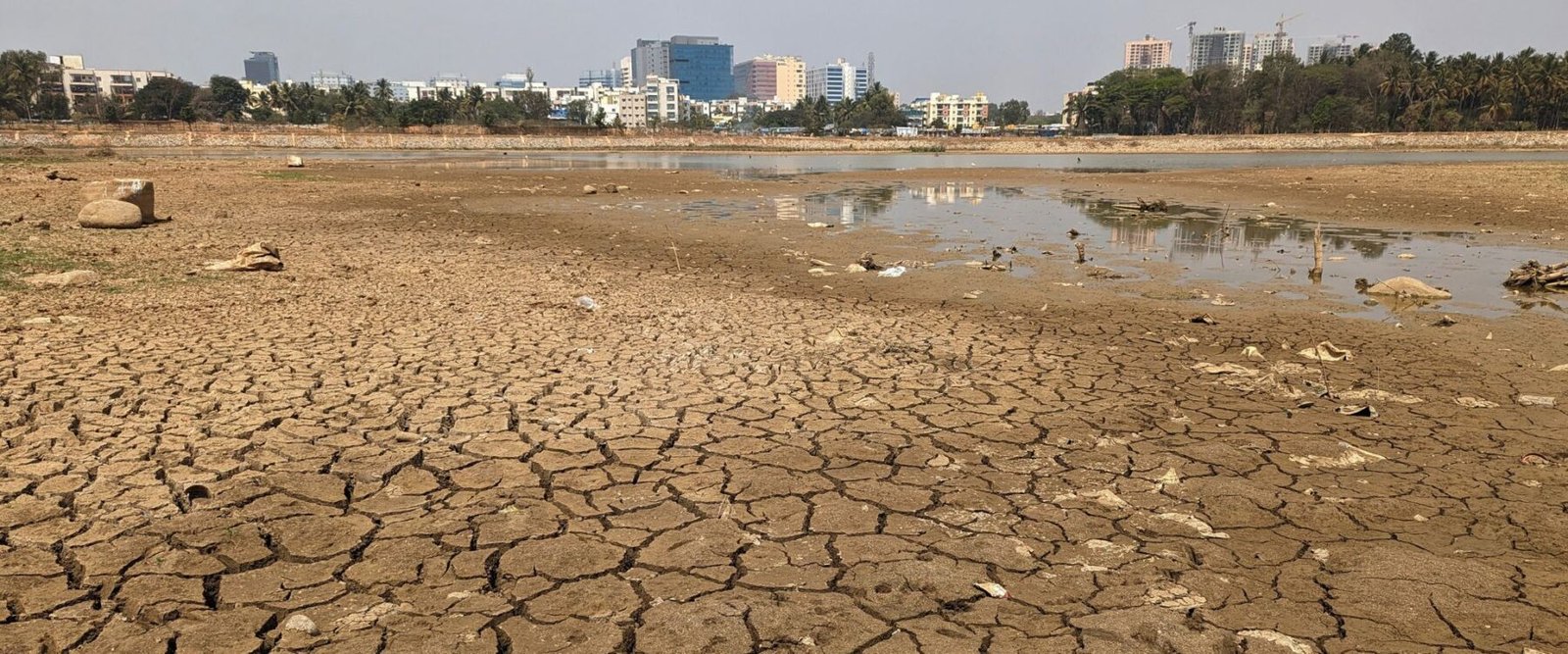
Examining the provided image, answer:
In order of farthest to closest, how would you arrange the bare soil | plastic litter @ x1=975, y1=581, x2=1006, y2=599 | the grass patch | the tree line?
the tree line < the grass patch < plastic litter @ x1=975, y1=581, x2=1006, y2=599 < the bare soil

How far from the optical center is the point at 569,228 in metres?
15.5

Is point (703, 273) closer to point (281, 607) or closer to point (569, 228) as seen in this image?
point (569, 228)

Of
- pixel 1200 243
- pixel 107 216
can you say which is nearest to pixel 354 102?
pixel 107 216

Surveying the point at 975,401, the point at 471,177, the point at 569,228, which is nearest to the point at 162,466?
the point at 975,401

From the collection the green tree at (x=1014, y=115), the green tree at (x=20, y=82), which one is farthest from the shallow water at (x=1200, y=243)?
the green tree at (x=1014, y=115)

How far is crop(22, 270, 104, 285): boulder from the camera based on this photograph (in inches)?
340

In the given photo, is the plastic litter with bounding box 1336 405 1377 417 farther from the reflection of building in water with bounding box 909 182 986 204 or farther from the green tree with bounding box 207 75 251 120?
the green tree with bounding box 207 75 251 120

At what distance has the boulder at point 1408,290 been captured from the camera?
371 inches

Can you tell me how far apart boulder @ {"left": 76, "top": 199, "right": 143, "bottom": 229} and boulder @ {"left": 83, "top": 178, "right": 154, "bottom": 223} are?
370 mm

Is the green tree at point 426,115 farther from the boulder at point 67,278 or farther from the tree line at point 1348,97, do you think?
the boulder at point 67,278

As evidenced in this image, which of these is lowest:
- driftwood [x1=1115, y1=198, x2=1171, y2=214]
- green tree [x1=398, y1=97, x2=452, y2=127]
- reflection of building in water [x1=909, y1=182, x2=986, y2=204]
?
driftwood [x1=1115, y1=198, x2=1171, y2=214]

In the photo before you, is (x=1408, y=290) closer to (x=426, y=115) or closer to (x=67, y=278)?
(x=67, y=278)

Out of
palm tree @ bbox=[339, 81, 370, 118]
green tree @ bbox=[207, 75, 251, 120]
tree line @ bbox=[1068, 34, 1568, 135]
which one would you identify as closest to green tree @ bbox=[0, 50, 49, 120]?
green tree @ bbox=[207, 75, 251, 120]

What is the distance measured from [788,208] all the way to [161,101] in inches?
4530
